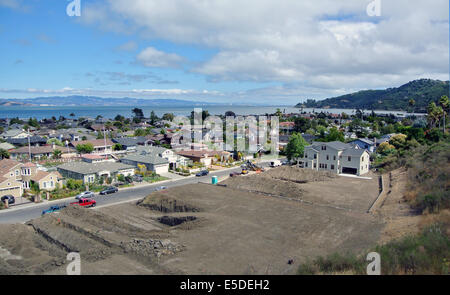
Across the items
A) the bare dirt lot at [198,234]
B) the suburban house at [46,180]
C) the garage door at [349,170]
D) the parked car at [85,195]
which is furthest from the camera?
the garage door at [349,170]

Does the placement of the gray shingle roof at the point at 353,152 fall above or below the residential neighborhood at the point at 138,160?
above

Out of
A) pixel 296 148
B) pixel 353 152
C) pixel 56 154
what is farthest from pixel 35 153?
pixel 353 152

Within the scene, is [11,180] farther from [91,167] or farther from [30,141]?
[30,141]

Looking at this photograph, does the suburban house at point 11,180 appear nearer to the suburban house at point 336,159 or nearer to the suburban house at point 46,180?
the suburban house at point 46,180

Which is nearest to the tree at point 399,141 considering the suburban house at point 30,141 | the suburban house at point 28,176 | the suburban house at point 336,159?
the suburban house at point 336,159

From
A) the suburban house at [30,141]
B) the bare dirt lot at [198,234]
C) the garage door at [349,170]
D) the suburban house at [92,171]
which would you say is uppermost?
the suburban house at [30,141]
